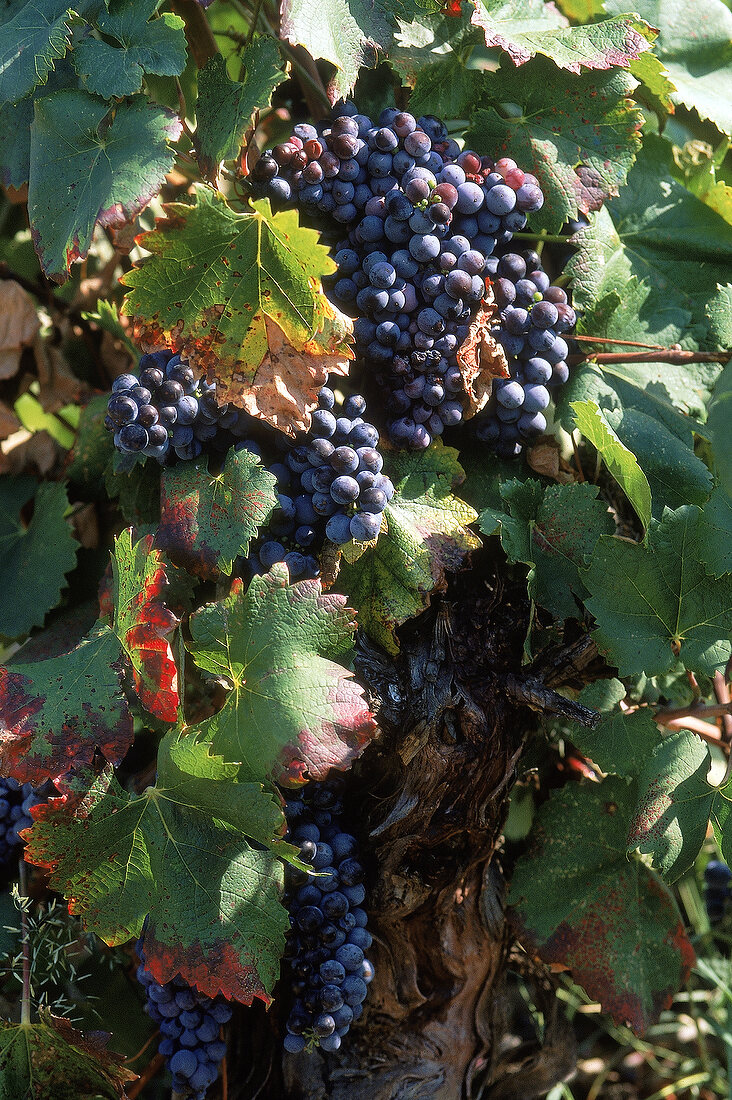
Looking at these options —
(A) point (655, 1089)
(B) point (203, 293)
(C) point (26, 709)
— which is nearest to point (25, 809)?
(C) point (26, 709)

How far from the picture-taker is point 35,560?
116 centimetres

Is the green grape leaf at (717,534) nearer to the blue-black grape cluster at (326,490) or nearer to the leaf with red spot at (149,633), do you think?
the blue-black grape cluster at (326,490)

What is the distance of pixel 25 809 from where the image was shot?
3.32 ft

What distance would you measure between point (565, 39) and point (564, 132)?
96 millimetres

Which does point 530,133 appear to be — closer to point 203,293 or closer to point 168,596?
point 203,293

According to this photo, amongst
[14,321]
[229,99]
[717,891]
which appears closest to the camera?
[229,99]

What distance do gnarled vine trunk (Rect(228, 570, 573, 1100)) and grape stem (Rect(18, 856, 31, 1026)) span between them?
0.82 feet

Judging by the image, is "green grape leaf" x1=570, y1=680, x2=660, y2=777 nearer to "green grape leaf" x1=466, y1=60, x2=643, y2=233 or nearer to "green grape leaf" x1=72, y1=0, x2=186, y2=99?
"green grape leaf" x1=466, y1=60, x2=643, y2=233

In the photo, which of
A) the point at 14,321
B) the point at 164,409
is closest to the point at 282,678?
the point at 164,409

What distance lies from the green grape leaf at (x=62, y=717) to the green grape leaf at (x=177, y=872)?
0.03m

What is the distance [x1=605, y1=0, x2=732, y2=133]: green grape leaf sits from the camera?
1.18 metres

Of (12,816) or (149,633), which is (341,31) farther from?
(12,816)

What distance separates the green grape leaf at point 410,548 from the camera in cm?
91

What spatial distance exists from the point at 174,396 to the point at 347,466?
193mm
